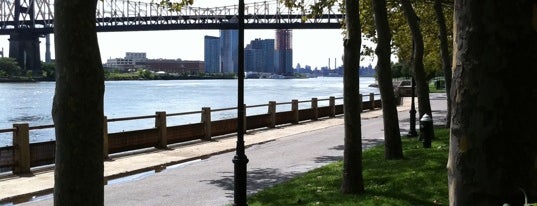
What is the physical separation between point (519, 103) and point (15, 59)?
11668 cm

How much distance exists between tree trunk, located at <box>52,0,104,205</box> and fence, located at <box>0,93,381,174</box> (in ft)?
25.1

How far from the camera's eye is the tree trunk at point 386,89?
1156 cm

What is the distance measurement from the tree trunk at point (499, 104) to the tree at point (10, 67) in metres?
117

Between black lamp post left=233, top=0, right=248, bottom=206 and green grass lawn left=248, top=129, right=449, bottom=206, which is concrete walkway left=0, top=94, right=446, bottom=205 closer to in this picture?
green grass lawn left=248, top=129, right=449, bottom=206

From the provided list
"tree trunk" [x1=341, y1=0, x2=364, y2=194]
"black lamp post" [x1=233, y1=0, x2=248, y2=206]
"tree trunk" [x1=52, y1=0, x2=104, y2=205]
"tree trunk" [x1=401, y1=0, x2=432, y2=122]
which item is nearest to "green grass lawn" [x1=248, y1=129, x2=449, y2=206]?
"tree trunk" [x1=341, y1=0, x2=364, y2=194]

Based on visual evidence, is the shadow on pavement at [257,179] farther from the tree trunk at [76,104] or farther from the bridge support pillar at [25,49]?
the bridge support pillar at [25,49]

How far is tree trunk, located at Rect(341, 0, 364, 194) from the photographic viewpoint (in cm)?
837

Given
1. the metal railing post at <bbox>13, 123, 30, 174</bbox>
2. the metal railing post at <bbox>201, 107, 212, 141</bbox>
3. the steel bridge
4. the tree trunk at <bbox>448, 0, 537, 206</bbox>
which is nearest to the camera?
the tree trunk at <bbox>448, 0, 537, 206</bbox>

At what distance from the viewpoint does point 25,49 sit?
108188 millimetres

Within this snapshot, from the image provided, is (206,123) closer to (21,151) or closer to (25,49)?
(21,151)

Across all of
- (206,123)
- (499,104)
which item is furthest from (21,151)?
(499,104)

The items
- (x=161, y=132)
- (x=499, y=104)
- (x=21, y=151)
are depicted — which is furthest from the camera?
(x=161, y=132)

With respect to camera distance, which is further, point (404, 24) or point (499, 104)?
point (404, 24)

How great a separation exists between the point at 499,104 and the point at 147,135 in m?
14.2
